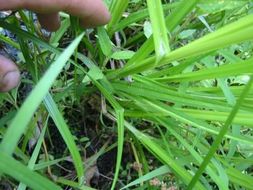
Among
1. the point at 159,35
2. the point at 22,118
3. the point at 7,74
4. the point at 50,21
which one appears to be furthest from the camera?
the point at 50,21

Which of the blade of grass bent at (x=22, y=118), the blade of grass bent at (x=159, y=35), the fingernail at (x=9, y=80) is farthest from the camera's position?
the fingernail at (x=9, y=80)

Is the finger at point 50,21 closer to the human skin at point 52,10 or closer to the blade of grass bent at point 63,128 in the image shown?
the human skin at point 52,10

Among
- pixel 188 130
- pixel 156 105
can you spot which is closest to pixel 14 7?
pixel 156 105

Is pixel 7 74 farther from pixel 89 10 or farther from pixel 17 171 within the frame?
pixel 17 171

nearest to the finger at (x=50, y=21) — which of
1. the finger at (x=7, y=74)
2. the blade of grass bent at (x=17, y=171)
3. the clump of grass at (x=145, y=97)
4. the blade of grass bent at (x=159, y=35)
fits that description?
the clump of grass at (x=145, y=97)

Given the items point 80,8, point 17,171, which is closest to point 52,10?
point 80,8

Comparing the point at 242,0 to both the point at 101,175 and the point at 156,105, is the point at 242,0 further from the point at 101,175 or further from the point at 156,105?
the point at 101,175
